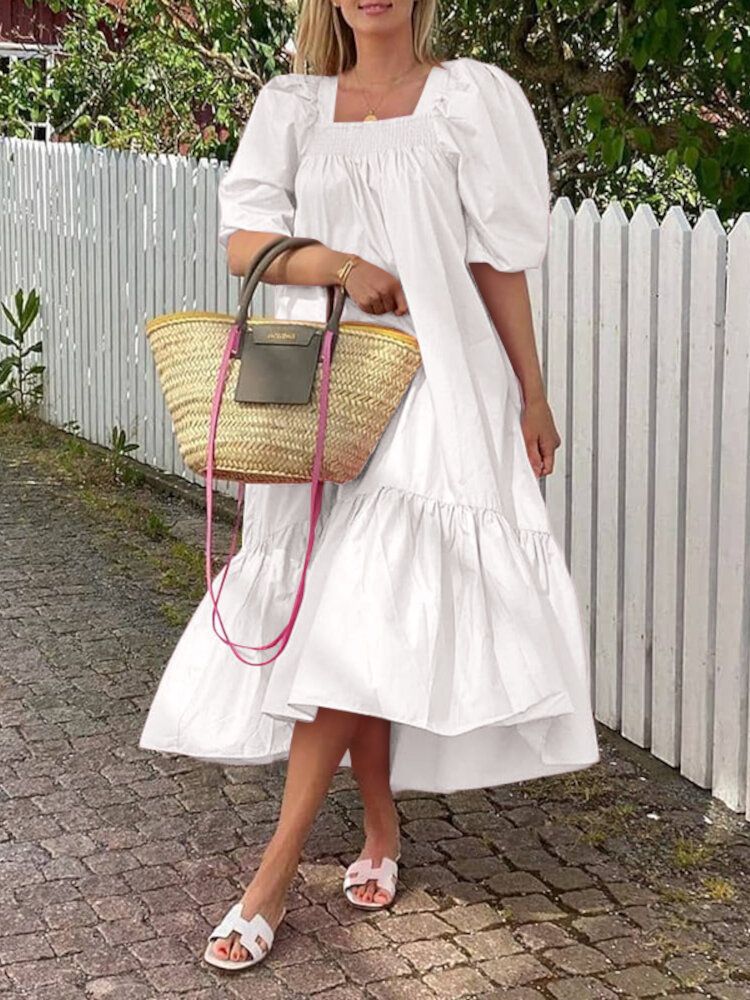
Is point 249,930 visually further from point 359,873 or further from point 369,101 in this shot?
point 369,101

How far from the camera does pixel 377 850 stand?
4.15 m

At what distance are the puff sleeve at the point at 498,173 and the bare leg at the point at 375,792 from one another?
1.02 meters

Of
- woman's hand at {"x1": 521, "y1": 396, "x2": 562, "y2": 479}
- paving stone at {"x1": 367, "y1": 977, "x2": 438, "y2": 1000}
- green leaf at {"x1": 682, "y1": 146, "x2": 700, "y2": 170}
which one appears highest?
green leaf at {"x1": 682, "y1": 146, "x2": 700, "y2": 170}

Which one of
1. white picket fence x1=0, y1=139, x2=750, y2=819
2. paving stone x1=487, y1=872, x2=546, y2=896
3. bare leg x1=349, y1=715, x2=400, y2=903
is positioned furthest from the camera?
white picket fence x1=0, y1=139, x2=750, y2=819

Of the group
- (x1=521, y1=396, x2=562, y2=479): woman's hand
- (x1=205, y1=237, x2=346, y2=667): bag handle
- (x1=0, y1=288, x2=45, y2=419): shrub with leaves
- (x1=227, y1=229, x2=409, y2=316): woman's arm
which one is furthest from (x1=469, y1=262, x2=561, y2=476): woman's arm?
(x1=0, y1=288, x2=45, y2=419): shrub with leaves

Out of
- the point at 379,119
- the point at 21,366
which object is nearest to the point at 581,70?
the point at 21,366

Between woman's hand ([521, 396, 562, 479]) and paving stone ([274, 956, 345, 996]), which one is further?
woman's hand ([521, 396, 562, 479])

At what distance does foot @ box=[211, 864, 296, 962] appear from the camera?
3801mm

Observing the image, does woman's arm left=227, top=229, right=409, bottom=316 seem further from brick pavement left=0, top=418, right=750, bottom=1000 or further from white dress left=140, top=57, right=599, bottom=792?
brick pavement left=0, top=418, right=750, bottom=1000

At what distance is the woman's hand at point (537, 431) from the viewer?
3.92 meters

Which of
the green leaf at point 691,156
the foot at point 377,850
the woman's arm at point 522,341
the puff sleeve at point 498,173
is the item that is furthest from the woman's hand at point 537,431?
the green leaf at point 691,156

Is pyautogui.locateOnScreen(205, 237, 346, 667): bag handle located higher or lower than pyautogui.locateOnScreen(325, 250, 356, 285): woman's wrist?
lower

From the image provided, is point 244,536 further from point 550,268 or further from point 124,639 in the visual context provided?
point 124,639

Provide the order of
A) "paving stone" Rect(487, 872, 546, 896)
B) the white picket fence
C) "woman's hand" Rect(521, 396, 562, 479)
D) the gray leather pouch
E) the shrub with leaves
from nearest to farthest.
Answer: the gray leather pouch → "woman's hand" Rect(521, 396, 562, 479) → "paving stone" Rect(487, 872, 546, 896) → the white picket fence → the shrub with leaves
